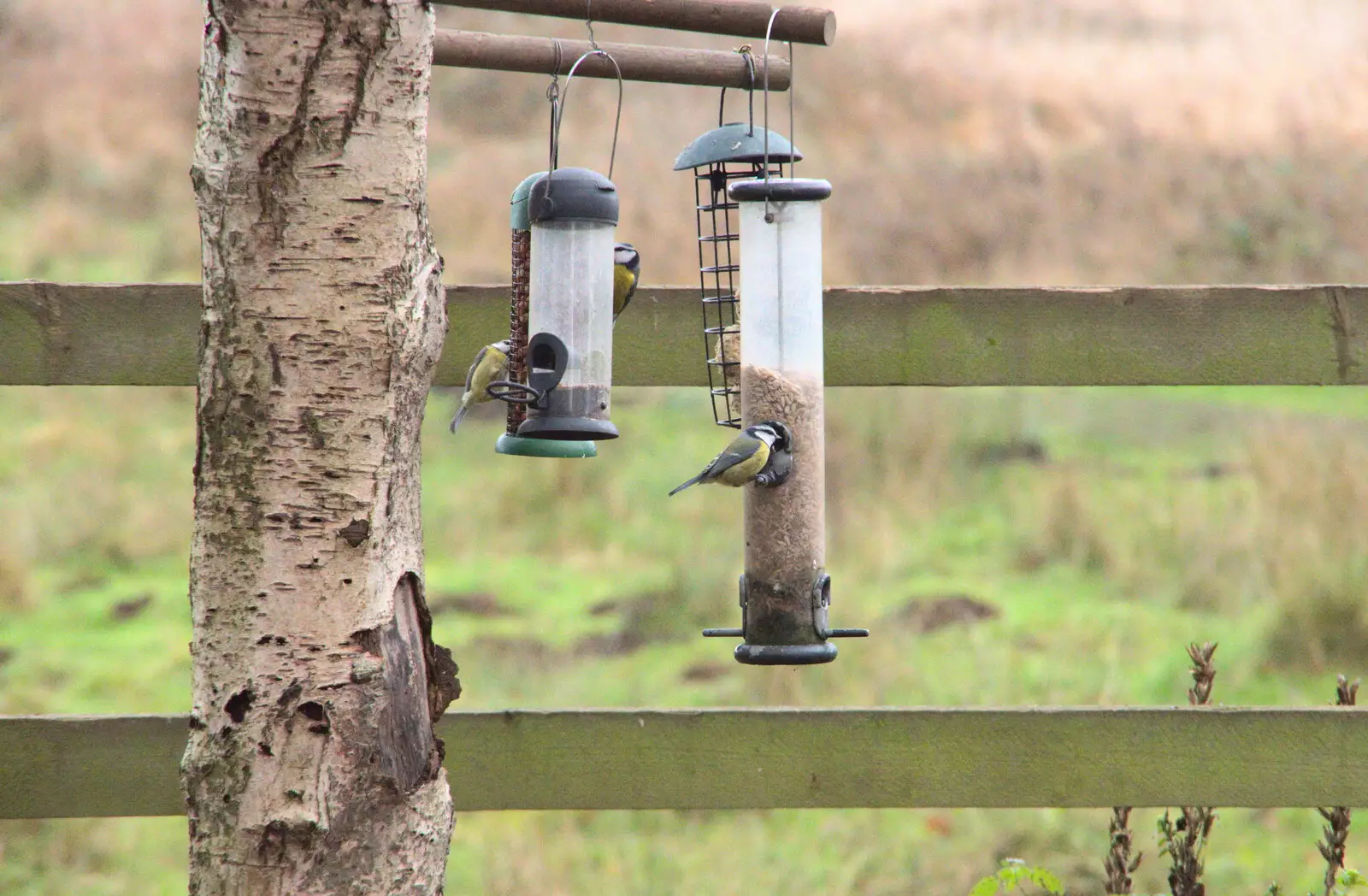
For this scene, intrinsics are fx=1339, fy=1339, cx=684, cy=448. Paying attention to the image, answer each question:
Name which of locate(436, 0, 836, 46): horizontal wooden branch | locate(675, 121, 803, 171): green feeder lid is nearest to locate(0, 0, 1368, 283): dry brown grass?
locate(675, 121, 803, 171): green feeder lid

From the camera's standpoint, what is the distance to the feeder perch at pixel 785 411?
227 centimetres

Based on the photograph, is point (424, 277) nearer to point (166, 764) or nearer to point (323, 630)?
point (323, 630)

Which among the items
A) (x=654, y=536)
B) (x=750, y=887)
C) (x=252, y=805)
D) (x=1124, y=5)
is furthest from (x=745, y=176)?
(x=1124, y=5)

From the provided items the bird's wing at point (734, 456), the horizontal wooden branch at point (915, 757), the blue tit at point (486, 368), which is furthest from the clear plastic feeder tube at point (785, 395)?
the blue tit at point (486, 368)

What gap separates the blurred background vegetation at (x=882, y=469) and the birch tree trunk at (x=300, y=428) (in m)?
1.87

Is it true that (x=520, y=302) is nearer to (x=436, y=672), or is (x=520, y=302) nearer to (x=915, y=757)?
(x=436, y=672)

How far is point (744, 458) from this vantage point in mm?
2209

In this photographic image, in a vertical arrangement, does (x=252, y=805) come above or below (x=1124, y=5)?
below

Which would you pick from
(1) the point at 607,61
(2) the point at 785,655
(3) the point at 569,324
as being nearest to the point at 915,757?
(2) the point at 785,655

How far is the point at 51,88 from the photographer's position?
12211mm

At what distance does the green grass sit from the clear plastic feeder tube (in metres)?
1.41

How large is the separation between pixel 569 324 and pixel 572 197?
22 centimetres

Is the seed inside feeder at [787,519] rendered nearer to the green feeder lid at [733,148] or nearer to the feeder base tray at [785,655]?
the feeder base tray at [785,655]

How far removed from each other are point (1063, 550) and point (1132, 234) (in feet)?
15.2
